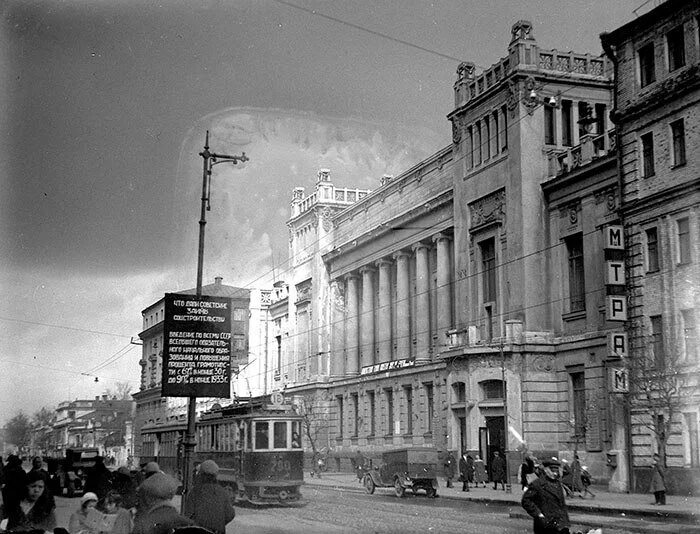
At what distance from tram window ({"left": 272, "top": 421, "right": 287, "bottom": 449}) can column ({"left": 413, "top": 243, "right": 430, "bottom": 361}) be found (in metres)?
22.1

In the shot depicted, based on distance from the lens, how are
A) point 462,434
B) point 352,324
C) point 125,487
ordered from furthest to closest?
point 352,324 < point 462,434 < point 125,487

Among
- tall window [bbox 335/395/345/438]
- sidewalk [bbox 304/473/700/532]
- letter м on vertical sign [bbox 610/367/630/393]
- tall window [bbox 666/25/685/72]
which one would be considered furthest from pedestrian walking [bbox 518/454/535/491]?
tall window [bbox 335/395/345/438]

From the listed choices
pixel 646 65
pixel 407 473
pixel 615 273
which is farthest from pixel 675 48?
pixel 407 473

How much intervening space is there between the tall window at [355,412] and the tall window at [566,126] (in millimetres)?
20309

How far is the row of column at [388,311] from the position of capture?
142 feet

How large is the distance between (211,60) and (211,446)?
430 inches

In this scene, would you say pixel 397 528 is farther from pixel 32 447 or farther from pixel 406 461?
pixel 406 461

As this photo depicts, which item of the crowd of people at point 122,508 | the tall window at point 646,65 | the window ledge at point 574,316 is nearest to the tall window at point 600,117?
the window ledge at point 574,316

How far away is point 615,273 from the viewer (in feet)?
90.1

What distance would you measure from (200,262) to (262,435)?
298 inches

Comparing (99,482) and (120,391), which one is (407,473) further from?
(99,482)

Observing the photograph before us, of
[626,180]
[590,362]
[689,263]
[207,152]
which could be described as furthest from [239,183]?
[590,362]

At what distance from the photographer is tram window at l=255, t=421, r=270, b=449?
22.4 m

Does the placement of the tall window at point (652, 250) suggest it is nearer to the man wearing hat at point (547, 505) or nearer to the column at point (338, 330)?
the man wearing hat at point (547, 505)
